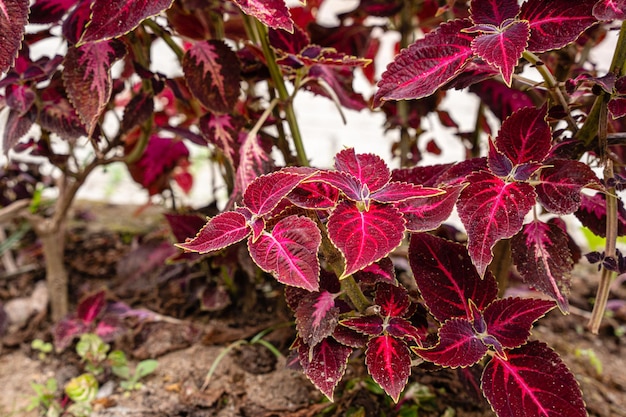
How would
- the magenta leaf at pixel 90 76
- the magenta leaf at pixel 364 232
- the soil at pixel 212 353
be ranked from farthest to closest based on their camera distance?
1. the soil at pixel 212 353
2. the magenta leaf at pixel 90 76
3. the magenta leaf at pixel 364 232

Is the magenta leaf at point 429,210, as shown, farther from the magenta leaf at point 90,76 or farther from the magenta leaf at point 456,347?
the magenta leaf at point 90,76

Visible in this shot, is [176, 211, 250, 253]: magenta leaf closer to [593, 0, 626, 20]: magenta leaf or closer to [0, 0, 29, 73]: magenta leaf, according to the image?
[0, 0, 29, 73]: magenta leaf

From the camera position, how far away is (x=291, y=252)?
592mm

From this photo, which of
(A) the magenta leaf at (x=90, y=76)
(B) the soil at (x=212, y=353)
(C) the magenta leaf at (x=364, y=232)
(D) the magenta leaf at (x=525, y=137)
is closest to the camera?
(C) the magenta leaf at (x=364, y=232)

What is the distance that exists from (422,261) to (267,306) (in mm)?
502

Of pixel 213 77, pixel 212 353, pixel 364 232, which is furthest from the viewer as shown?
pixel 212 353

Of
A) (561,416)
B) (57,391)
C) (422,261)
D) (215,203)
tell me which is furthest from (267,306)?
(561,416)

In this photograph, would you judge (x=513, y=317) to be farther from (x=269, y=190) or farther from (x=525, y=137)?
(x=269, y=190)

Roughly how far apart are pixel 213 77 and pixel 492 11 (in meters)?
0.37

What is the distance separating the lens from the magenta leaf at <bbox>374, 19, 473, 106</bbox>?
2.11 ft

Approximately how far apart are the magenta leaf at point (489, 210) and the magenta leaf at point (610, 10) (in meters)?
0.17

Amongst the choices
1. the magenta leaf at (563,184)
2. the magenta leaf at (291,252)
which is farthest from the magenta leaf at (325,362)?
the magenta leaf at (563,184)

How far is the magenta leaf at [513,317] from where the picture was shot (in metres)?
0.66

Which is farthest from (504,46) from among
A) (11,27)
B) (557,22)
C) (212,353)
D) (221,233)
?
(212,353)
